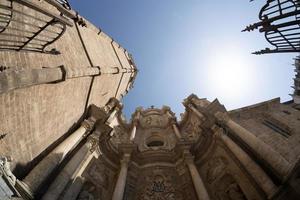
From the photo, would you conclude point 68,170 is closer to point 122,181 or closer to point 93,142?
point 93,142

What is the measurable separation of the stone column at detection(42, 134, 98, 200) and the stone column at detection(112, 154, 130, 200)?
6.82ft

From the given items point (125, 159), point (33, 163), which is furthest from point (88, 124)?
point (33, 163)

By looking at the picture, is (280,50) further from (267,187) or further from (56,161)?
(56,161)

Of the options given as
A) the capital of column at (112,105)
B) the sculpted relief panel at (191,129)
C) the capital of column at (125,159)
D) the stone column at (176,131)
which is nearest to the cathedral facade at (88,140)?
the capital of column at (125,159)

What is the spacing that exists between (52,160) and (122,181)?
4.18 meters

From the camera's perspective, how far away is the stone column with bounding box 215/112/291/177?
9398mm

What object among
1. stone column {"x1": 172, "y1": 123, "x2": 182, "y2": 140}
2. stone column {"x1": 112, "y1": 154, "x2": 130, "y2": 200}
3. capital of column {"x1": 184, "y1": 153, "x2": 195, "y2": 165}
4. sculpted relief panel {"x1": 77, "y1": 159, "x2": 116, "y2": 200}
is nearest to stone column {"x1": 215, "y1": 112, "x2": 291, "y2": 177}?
capital of column {"x1": 184, "y1": 153, "x2": 195, "y2": 165}

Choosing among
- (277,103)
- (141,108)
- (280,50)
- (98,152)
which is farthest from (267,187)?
(141,108)

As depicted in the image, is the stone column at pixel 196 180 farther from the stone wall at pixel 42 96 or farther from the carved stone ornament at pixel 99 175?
the stone wall at pixel 42 96

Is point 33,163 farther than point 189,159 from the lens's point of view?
No

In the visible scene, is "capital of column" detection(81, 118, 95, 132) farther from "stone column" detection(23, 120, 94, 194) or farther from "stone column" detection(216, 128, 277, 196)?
"stone column" detection(216, 128, 277, 196)

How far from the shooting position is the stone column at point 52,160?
27.8 ft

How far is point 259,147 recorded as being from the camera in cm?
1116

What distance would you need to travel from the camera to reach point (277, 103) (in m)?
18.9
